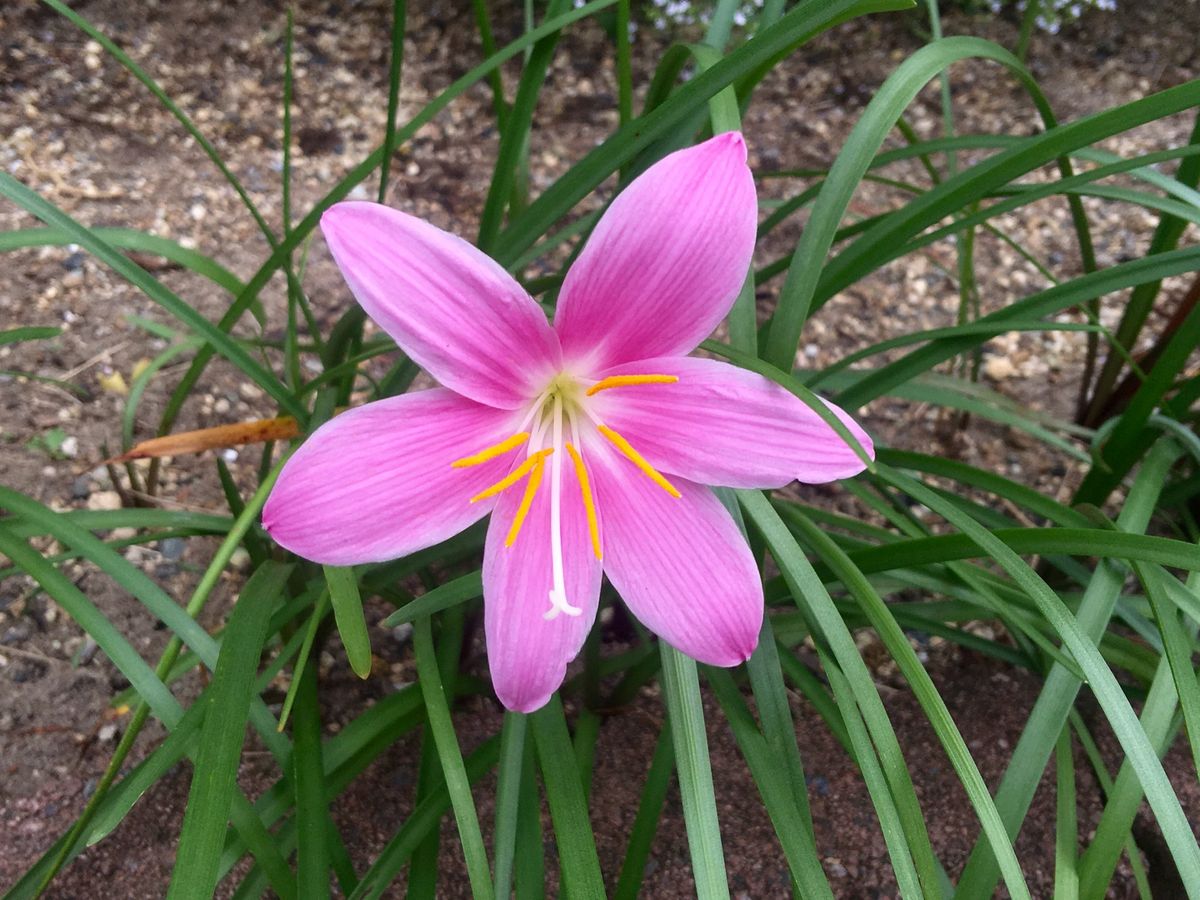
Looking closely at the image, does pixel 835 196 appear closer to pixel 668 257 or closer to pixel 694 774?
pixel 668 257

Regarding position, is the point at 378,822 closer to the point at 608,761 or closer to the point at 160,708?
the point at 608,761

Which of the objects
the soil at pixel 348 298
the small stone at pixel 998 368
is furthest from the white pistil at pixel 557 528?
the small stone at pixel 998 368

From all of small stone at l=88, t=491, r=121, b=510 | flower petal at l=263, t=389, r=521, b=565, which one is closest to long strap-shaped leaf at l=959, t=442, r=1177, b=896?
flower petal at l=263, t=389, r=521, b=565

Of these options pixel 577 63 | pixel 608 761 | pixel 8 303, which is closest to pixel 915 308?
pixel 577 63

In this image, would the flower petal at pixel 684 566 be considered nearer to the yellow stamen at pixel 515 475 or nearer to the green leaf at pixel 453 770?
the yellow stamen at pixel 515 475

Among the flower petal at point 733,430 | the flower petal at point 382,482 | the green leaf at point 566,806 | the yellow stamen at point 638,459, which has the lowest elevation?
the green leaf at point 566,806

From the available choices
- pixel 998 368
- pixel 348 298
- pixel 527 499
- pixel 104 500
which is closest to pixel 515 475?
pixel 527 499

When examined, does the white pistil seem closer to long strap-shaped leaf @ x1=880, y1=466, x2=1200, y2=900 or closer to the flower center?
the flower center
